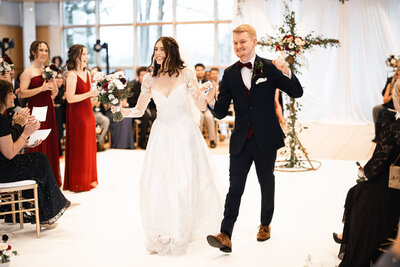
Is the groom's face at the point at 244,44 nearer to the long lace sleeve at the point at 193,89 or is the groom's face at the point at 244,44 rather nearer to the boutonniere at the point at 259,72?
the boutonniere at the point at 259,72

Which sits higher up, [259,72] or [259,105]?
[259,72]

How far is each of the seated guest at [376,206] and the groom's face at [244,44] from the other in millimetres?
1189

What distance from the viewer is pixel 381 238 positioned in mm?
3318

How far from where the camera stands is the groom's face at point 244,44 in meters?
3.98

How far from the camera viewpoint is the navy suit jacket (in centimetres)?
404

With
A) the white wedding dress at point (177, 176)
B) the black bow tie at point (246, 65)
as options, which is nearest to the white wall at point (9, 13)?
the white wedding dress at point (177, 176)

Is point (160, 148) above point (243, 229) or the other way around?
above

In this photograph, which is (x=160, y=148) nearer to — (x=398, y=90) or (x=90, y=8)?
(x=398, y=90)

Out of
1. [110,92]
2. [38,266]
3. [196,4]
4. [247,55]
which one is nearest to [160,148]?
[110,92]

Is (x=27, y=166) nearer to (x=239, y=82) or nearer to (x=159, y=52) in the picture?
(x=159, y=52)

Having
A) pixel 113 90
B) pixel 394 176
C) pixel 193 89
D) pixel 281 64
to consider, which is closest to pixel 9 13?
pixel 113 90

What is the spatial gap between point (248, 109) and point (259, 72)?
30 centimetres

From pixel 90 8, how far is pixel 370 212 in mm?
13624

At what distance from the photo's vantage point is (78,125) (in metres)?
6.28
